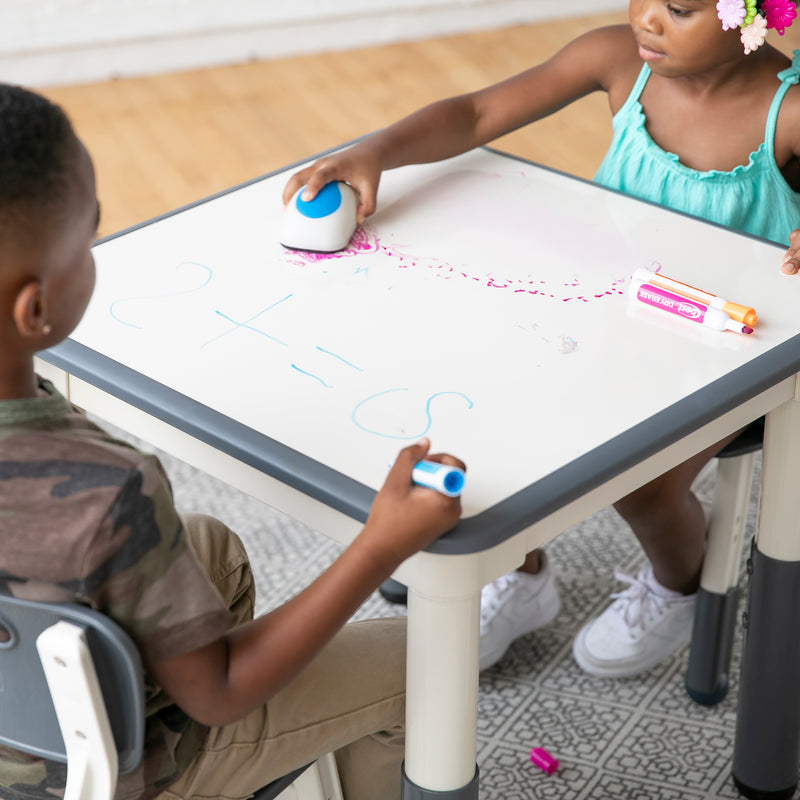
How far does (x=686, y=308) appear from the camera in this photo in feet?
3.71

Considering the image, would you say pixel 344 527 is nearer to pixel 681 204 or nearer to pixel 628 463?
pixel 628 463

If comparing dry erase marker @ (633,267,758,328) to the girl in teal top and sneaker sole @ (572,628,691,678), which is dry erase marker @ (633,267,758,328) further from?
sneaker sole @ (572,628,691,678)

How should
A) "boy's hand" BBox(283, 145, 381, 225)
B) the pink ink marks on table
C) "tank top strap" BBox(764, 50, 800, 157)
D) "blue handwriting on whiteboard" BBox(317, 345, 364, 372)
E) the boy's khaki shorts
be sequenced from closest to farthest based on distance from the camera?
1. the boy's khaki shorts
2. "blue handwriting on whiteboard" BBox(317, 345, 364, 372)
3. the pink ink marks on table
4. "boy's hand" BBox(283, 145, 381, 225)
5. "tank top strap" BBox(764, 50, 800, 157)

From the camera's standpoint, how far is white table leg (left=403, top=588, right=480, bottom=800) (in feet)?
2.93

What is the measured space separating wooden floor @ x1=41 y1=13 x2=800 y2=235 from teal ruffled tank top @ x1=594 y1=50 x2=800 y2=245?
5.16 ft

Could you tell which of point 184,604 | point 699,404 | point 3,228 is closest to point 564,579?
point 699,404

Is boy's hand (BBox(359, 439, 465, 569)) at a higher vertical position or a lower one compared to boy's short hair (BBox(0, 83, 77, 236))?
lower

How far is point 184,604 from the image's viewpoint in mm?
788

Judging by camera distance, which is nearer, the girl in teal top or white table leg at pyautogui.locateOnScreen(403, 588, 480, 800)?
white table leg at pyautogui.locateOnScreen(403, 588, 480, 800)

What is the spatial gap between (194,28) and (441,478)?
3141mm

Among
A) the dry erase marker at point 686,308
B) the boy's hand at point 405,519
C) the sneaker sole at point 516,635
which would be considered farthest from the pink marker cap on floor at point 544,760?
the boy's hand at point 405,519

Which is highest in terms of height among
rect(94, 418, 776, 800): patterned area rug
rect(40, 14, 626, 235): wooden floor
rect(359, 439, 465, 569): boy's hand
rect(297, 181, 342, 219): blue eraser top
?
rect(297, 181, 342, 219): blue eraser top

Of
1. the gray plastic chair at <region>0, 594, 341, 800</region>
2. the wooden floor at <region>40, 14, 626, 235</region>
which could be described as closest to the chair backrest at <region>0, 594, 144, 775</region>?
the gray plastic chair at <region>0, 594, 341, 800</region>

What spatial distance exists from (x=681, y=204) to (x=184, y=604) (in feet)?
3.18
